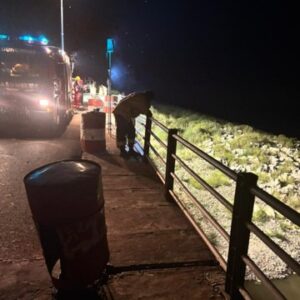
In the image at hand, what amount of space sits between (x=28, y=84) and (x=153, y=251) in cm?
914

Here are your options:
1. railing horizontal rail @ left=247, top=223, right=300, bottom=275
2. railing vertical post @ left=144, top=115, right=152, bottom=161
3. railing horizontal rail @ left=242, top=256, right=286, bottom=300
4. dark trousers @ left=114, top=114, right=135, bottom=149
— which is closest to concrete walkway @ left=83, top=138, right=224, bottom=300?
railing horizontal rail @ left=242, top=256, right=286, bottom=300

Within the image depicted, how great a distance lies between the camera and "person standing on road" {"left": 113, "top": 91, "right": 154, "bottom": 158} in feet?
27.0

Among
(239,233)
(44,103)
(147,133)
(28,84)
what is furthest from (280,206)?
(28,84)

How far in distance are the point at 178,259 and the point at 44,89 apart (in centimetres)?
910

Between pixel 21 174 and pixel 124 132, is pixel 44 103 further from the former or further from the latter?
pixel 21 174

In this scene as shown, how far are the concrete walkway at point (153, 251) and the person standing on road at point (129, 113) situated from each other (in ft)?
7.27

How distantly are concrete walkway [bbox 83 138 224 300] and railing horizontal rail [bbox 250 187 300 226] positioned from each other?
1134 mm

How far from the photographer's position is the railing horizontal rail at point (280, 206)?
8.57ft

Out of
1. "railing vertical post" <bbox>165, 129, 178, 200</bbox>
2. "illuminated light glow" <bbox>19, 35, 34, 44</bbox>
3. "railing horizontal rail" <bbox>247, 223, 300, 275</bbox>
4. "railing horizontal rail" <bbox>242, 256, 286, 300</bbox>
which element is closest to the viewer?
"railing horizontal rail" <bbox>247, 223, 300, 275</bbox>

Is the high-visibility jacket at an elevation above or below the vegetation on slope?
above

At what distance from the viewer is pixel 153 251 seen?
4.33 meters

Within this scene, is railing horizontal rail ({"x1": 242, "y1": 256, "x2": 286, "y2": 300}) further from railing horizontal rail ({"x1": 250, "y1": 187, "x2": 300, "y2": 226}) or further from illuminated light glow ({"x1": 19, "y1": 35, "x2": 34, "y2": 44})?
illuminated light glow ({"x1": 19, "y1": 35, "x2": 34, "y2": 44})

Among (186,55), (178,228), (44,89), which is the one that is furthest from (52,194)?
(186,55)

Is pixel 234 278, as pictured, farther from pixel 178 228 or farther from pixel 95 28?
pixel 95 28
